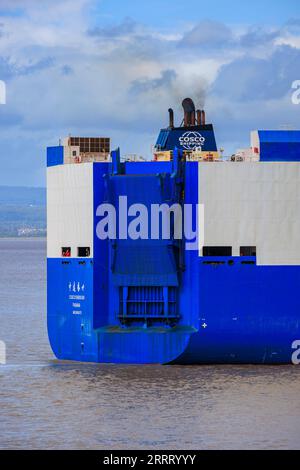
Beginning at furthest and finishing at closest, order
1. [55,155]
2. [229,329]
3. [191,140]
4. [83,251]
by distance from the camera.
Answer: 1. [55,155]
2. [191,140]
3. [83,251]
4. [229,329]

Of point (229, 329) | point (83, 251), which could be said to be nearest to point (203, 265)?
point (229, 329)

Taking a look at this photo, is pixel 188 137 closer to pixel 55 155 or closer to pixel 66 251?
pixel 55 155

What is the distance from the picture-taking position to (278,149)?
133 ft

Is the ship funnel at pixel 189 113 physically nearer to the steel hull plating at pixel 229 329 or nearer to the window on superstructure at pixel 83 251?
the window on superstructure at pixel 83 251

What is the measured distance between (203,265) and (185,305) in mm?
1166

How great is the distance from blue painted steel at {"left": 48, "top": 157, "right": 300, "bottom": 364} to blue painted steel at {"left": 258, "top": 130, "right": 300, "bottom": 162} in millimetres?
1836

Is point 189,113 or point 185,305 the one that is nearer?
Result: point 185,305

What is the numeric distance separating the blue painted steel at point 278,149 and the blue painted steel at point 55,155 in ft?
19.8

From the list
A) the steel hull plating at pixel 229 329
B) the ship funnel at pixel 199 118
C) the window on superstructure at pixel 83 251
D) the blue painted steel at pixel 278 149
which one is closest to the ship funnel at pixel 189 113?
the ship funnel at pixel 199 118

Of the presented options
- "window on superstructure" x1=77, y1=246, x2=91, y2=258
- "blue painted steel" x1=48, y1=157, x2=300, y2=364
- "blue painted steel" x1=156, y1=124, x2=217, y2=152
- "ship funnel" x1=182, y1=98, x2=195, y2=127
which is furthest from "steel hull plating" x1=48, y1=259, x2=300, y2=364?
"ship funnel" x1=182, y1=98, x2=195, y2=127

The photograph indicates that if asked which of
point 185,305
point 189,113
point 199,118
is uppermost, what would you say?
point 189,113

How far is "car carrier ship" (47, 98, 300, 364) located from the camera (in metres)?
39.9

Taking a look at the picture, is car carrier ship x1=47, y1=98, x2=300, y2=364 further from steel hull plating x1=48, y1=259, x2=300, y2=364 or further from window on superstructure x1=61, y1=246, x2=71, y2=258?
window on superstructure x1=61, y1=246, x2=71, y2=258

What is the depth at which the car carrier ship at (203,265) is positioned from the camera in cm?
3991
